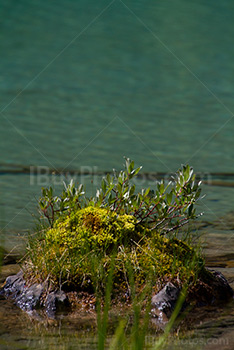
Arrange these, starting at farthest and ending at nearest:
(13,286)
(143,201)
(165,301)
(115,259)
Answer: (143,201)
(13,286)
(115,259)
(165,301)

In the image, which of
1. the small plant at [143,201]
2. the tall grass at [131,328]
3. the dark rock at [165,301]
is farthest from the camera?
the small plant at [143,201]

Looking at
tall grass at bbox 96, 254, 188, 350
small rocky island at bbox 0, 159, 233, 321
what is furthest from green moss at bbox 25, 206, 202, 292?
Answer: tall grass at bbox 96, 254, 188, 350

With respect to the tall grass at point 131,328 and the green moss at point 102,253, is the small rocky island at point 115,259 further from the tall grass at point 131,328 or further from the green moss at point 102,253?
the tall grass at point 131,328

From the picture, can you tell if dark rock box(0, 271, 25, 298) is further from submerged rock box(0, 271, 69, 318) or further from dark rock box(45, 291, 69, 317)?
dark rock box(45, 291, 69, 317)

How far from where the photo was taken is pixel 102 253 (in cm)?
379

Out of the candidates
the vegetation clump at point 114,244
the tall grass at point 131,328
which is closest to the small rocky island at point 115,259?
the vegetation clump at point 114,244

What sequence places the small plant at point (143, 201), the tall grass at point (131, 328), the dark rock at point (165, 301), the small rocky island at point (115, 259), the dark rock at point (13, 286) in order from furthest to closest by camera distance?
1. the small plant at point (143, 201)
2. the dark rock at point (13, 286)
3. the small rocky island at point (115, 259)
4. the dark rock at point (165, 301)
5. the tall grass at point (131, 328)

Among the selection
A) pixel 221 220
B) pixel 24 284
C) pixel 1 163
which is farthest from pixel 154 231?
pixel 1 163

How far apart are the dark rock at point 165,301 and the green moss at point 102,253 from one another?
0.09 metres

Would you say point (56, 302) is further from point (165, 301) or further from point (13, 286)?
point (165, 301)

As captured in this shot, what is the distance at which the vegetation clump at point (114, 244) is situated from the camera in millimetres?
3697

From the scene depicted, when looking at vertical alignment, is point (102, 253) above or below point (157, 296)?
above

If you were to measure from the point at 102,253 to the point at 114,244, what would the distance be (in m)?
0.10

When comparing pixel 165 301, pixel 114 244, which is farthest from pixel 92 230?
pixel 165 301
